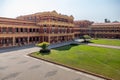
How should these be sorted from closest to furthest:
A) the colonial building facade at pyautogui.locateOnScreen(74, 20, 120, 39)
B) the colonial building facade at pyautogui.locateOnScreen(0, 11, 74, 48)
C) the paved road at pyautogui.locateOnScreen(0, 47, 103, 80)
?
the paved road at pyautogui.locateOnScreen(0, 47, 103, 80) → the colonial building facade at pyautogui.locateOnScreen(0, 11, 74, 48) → the colonial building facade at pyautogui.locateOnScreen(74, 20, 120, 39)

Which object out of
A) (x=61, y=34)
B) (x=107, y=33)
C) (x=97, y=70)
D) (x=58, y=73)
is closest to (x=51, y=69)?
(x=58, y=73)

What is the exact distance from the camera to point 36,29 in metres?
50.0

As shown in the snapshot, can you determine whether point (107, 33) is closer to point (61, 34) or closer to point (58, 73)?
point (61, 34)

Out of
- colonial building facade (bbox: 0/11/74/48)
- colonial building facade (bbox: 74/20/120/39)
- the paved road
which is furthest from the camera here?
colonial building facade (bbox: 74/20/120/39)

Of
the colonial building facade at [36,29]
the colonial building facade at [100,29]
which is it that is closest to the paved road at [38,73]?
the colonial building facade at [36,29]

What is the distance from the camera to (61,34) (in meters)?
57.4

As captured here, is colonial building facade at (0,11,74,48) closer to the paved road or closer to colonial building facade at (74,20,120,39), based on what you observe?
the paved road

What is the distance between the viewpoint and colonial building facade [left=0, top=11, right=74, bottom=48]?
1566 inches

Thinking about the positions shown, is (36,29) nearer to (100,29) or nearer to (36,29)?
(36,29)

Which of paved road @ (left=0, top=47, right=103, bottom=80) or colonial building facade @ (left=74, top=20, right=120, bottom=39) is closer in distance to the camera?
paved road @ (left=0, top=47, right=103, bottom=80)

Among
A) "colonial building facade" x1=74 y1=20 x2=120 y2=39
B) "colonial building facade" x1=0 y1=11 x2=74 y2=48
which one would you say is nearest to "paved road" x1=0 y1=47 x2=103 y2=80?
"colonial building facade" x1=0 y1=11 x2=74 y2=48

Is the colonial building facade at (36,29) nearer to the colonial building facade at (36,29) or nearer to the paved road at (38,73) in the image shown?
the colonial building facade at (36,29)

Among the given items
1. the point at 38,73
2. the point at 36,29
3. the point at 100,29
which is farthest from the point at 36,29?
the point at 100,29

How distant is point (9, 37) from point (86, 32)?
5865 cm
